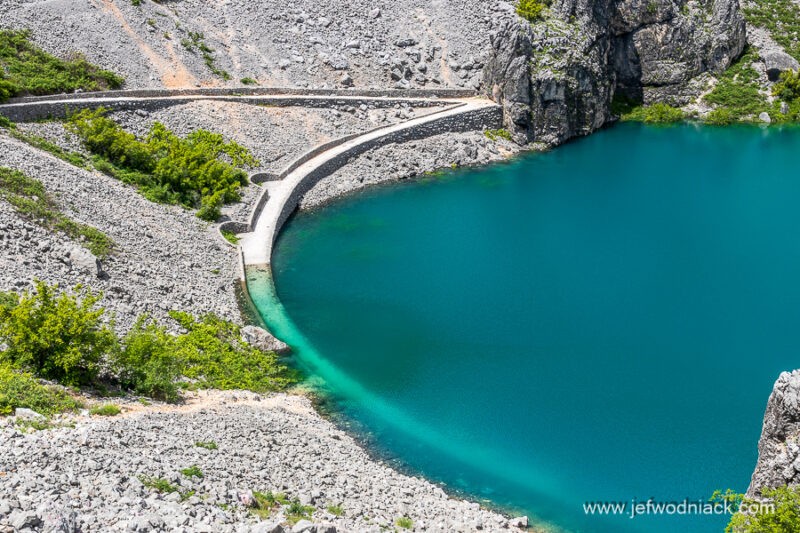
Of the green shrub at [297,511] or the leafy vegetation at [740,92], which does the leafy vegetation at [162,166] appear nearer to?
the green shrub at [297,511]

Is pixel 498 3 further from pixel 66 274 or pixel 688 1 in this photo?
pixel 66 274

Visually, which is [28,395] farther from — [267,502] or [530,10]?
[530,10]

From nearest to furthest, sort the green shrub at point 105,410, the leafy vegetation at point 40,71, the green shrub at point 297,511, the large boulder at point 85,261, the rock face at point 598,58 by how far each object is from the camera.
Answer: the green shrub at point 297,511
the green shrub at point 105,410
the large boulder at point 85,261
the leafy vegetation at point 40,71
the rock face at point 598,58

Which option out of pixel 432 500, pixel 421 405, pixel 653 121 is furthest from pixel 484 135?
pixel 432 500

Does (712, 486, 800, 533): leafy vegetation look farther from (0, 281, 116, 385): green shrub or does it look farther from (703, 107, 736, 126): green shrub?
(703, 107, 736, 126): green shrub

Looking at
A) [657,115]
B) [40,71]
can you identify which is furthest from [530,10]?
[40,71]

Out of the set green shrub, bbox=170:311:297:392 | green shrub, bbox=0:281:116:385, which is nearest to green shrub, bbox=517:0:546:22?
green shrub, bbox=170:311:297:392

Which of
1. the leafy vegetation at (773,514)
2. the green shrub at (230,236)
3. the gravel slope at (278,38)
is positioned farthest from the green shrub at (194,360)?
the gravel slope at (278,38)

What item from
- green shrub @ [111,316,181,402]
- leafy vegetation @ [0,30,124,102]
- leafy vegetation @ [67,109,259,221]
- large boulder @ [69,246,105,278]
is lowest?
green shrub @ [111,316,181,402]
